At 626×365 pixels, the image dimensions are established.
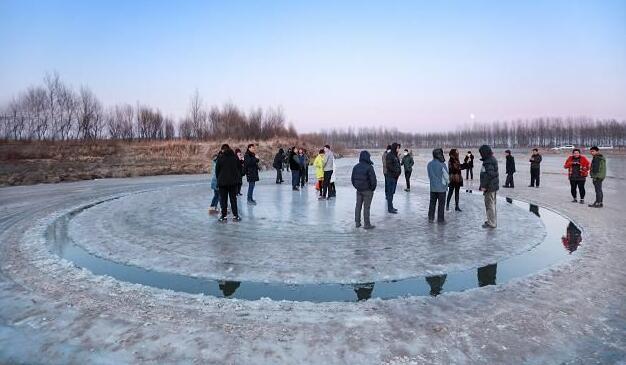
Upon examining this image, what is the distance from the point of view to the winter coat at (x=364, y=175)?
9281 mm

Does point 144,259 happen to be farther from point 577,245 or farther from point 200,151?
point 200,151

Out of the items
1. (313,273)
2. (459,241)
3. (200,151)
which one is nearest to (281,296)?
(313,273)

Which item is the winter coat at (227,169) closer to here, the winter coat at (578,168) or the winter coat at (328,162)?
the winter coat at (328,162)

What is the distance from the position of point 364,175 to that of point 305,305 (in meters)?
4.61

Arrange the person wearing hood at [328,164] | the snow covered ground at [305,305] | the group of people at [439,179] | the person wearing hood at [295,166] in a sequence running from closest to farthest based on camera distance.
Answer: the snow covered ground at [305,305] < the group of people at [439,179] < the person wearing hood at [328,164] < the person wearing hood at [295,166]

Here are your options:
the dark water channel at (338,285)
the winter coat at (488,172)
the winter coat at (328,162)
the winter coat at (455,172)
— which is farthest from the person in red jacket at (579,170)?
the winter coat at (328,162)

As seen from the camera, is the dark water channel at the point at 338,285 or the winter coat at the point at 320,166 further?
the winter coat at the point at 320,166

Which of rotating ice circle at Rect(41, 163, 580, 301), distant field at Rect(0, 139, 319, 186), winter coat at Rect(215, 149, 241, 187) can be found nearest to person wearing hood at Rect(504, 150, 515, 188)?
rotating ice circle at Rect(41, 163, 580, 301)

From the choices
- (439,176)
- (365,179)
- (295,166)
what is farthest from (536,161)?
(365,179)

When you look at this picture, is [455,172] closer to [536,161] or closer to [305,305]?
[305,305]

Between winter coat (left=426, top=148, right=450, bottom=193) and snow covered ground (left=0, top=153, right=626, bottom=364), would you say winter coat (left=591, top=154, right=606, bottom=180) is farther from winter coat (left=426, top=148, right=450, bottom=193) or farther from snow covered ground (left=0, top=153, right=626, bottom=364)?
winter coat (left=426, top=148, right=450, bottom=193)

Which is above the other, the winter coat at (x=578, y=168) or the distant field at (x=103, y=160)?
the distant field at (x=103, y=160)

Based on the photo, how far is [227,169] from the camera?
10.4 metres

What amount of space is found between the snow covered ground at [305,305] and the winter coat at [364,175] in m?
1.03
